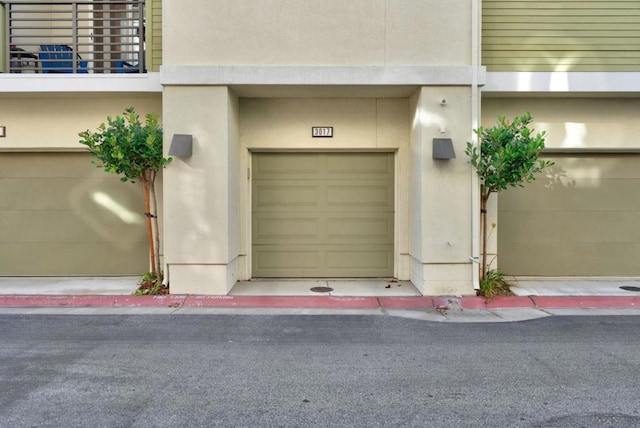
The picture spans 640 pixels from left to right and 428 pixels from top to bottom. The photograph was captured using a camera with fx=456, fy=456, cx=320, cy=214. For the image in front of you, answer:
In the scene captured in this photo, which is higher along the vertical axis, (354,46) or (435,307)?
(354,46)

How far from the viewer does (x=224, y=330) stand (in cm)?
590

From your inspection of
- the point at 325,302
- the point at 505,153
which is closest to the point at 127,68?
the point at 325,302

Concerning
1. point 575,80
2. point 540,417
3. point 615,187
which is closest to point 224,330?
point 540,417

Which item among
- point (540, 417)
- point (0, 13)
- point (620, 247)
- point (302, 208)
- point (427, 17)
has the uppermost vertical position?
point (0, 13)

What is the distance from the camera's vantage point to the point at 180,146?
7.19 metres

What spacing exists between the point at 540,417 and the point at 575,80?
6.48 meters

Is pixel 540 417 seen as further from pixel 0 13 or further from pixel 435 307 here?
pixel 0 13

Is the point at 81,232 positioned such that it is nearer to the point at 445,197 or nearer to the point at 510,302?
the point at 445,197

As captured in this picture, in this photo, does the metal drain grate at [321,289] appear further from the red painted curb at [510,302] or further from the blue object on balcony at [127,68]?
the blue object on balcony at [127,68]

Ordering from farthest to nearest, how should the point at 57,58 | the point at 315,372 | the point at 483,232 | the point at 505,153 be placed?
the point at 57,58 → the point at 483,232 → the point at 505,153 → the point at 315,372

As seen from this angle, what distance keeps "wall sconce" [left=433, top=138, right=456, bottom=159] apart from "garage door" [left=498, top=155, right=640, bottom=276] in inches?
95.6

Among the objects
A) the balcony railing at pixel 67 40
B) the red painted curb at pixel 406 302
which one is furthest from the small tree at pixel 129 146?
the red painted curb at pixel 406 302

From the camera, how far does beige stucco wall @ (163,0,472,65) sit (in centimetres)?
742

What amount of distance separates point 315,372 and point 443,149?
431cm
